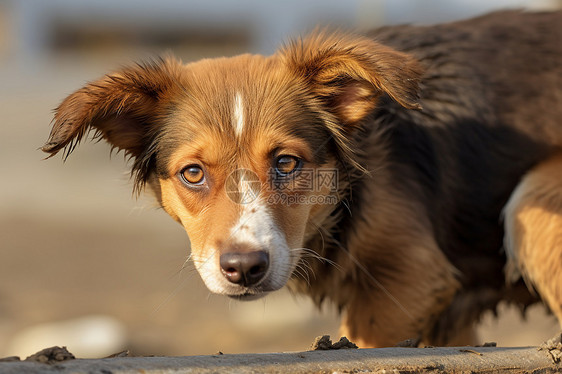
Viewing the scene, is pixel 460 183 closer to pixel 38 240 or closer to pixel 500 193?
pixel 500 193

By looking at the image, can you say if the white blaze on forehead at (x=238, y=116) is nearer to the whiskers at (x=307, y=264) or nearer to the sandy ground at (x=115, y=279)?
the whiskers at (x=307, y=264)

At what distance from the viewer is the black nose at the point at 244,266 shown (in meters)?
2.72

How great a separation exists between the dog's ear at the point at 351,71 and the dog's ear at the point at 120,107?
1.99ft

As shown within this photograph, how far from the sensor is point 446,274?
357 centimetres

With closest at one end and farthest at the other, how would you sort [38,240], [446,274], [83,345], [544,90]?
[446,274], [544,90], [83,345], [38,240]

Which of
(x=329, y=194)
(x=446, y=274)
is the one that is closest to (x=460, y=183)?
(x=446, y=274)

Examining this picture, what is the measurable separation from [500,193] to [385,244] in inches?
30.5

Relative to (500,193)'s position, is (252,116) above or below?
above

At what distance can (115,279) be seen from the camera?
8.22 metres

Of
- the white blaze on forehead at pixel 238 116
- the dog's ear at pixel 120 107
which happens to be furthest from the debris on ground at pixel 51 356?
the white blaze on forehead at pixel 238 116

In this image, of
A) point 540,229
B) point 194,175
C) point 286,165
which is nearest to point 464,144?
point 540,229

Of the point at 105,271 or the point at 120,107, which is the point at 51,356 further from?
the point at 105,271

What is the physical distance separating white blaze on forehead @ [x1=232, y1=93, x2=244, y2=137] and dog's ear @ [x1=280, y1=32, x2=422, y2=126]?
0.35 metres

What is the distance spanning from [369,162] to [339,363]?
134 centimetres
